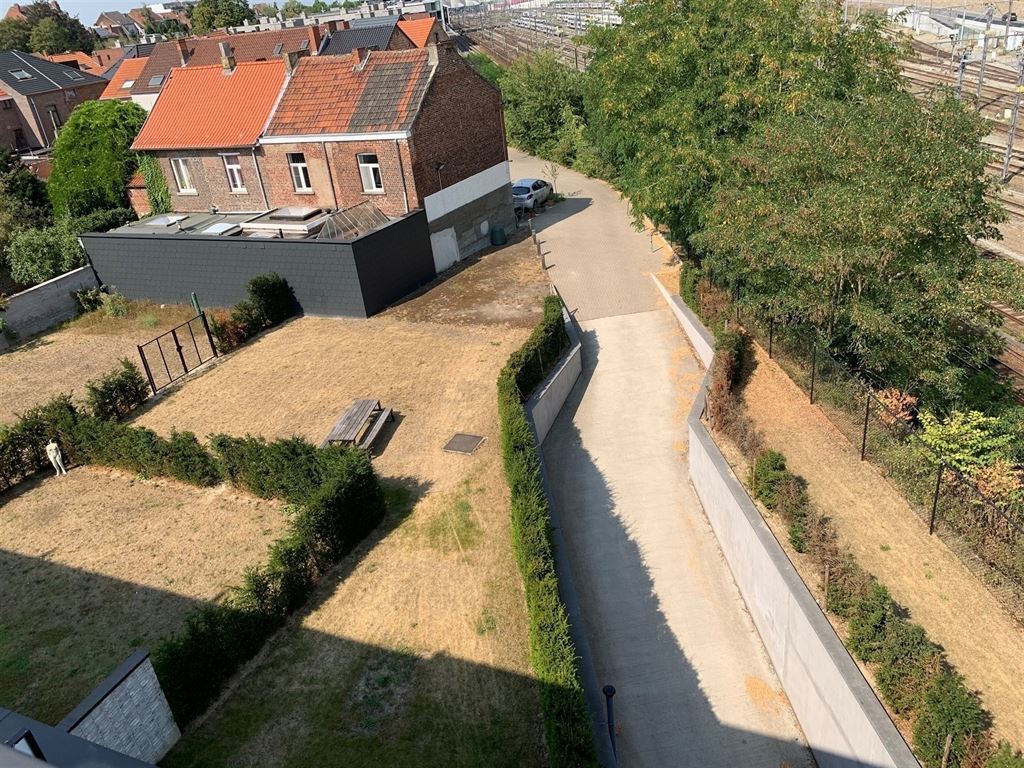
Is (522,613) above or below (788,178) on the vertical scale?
below

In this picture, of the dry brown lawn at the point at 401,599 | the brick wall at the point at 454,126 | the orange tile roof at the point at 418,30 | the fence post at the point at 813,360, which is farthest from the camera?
the orange tile roof at the point at 418,30

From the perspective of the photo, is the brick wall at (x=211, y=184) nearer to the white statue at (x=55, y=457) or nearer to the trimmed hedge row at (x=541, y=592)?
the white statue at (x=55, y=457)

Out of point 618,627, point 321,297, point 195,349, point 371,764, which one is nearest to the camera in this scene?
point 371,764

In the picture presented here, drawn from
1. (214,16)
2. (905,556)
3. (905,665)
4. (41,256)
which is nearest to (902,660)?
(905,665)

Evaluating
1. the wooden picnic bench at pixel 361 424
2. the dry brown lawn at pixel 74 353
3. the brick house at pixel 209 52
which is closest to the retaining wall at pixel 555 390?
the wooden picnic bench at pixel 361 424

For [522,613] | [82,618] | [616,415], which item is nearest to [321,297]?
[616,415]

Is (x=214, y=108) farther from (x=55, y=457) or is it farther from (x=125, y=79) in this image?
(x=125, y=79)

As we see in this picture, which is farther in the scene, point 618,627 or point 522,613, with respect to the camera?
point 618,627

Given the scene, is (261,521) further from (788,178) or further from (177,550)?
(788,178)

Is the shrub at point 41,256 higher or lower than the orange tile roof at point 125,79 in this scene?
lower
